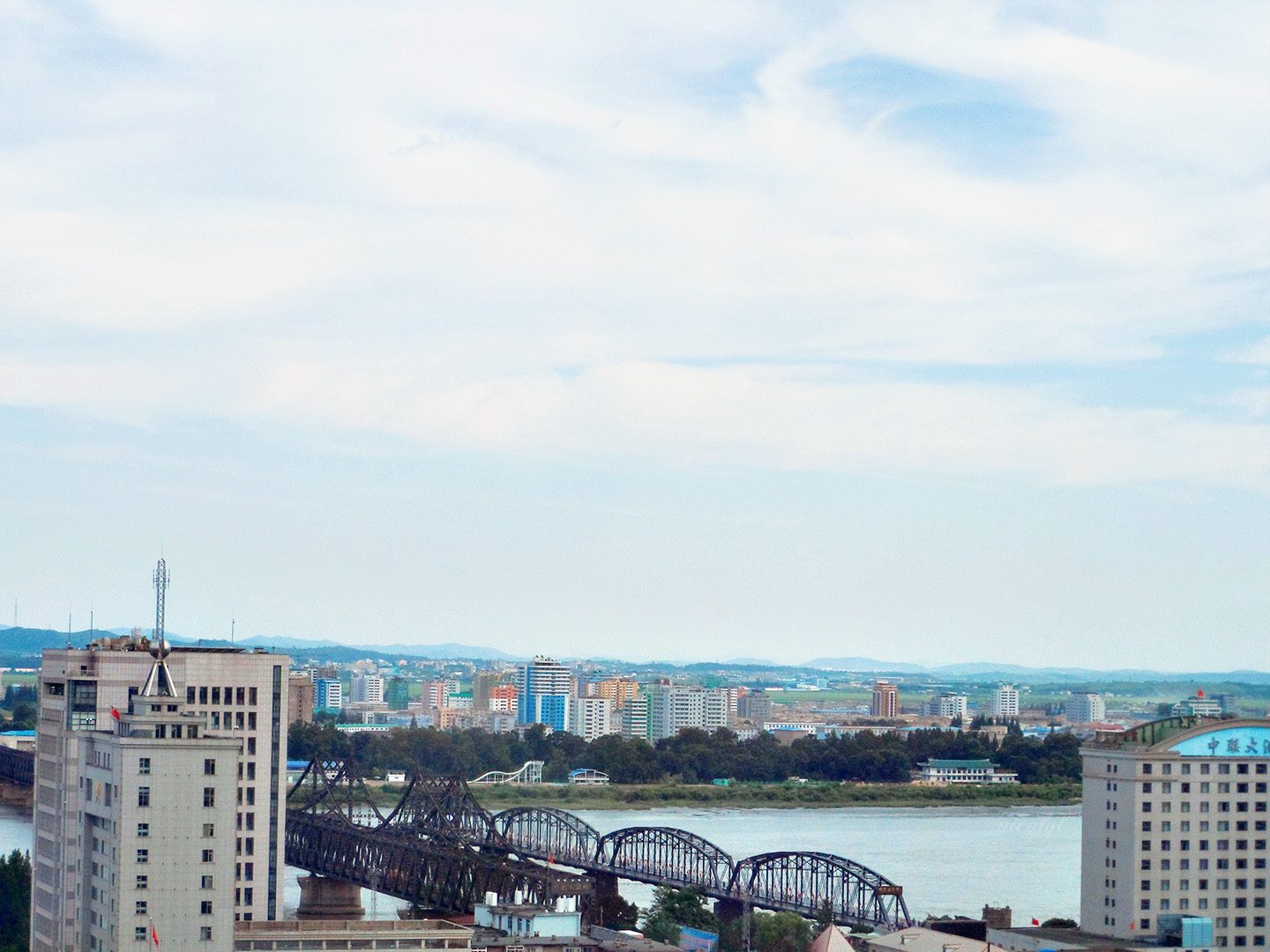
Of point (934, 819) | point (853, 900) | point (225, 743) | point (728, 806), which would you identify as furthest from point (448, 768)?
point (225, 743)

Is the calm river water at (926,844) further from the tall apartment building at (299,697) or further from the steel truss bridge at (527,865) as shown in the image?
the tall apartment building at (299,697)

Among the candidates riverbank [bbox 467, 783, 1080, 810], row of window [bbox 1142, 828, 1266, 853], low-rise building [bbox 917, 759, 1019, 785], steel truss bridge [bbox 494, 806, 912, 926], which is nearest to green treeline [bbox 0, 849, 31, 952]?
steel truss bridge [bbox 494, 806, 912, 926]

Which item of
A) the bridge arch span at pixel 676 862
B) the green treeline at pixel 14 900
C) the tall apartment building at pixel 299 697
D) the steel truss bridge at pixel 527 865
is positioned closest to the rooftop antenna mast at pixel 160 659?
the green treeline at pixel 14 900

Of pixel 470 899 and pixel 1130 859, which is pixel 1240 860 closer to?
pixel 1130 859

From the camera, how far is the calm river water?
7275 cm

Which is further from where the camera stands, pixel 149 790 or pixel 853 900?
pixel 853 900

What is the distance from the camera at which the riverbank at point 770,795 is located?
131 m

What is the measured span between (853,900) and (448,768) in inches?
3059

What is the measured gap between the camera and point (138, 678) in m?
42.3

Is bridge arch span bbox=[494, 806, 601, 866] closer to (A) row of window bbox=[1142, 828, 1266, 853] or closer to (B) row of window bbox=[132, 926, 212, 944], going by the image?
(A) row of window bbox=[1142, 828, 1266, 853]

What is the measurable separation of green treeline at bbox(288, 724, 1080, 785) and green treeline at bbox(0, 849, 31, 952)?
85048 mm

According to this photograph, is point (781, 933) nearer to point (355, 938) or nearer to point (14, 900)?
point (355, 938)

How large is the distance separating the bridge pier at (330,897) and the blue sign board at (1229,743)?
2957 centimetres

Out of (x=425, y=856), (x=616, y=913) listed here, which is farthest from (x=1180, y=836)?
(x=425, y=856)
